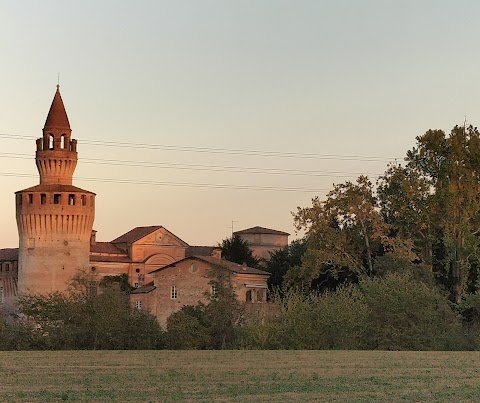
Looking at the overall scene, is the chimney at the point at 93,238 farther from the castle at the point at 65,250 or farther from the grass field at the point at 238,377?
the grass field at the point at 238,377

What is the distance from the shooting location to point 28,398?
22516 mm

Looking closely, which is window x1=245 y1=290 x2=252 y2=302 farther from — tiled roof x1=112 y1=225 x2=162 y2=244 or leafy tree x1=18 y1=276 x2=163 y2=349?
leafy tree x1=18 y1=276 x2=163 y2=349

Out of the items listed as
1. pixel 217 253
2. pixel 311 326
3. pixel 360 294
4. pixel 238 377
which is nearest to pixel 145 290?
pixel 217 253

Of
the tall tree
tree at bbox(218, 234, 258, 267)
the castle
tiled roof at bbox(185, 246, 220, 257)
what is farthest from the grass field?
tiled roof at bbox(185, 246, 220, 257)

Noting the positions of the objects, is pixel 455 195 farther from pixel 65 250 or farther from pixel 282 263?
pixel 65 250

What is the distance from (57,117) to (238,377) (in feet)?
188

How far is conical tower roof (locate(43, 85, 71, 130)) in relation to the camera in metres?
83.2

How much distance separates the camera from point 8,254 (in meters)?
88.6

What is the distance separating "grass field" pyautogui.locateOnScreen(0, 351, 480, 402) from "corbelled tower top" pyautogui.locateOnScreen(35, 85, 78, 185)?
131 feet

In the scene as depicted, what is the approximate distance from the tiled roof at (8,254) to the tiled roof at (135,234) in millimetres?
7810

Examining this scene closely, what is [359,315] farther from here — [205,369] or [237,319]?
[205,369]

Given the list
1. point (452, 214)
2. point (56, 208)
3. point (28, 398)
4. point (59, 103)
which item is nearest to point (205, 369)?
point (28, 398)

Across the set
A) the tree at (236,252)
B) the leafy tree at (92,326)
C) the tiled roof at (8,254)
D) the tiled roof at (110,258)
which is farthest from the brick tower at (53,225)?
the leafy tree at (92,326)

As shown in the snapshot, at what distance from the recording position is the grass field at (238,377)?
76.2ft
